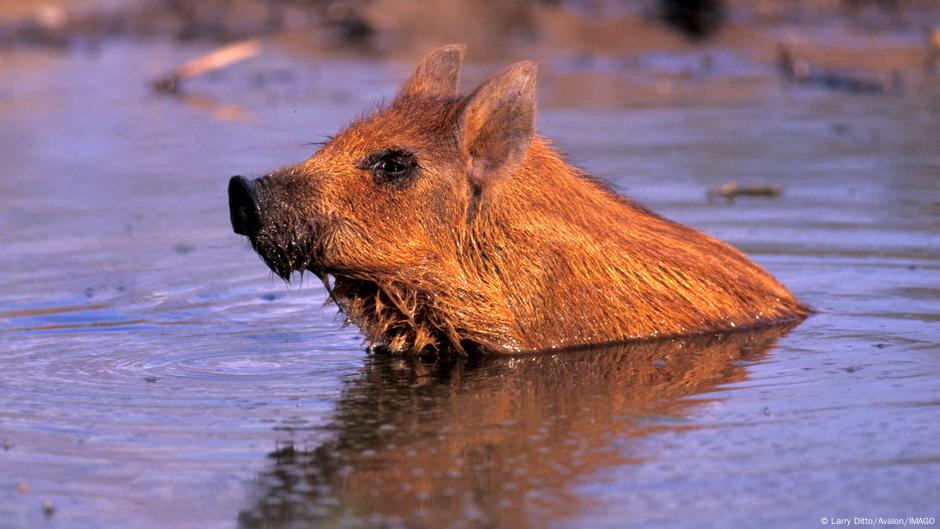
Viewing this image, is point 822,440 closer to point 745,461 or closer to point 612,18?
point 745,461

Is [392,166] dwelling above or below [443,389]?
above

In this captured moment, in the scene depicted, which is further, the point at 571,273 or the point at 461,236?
the point at 571,273

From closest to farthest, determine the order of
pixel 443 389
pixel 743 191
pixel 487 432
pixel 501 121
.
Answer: pixel 487 432, pixel 443 389, pixel 501 121, pixel 743 191

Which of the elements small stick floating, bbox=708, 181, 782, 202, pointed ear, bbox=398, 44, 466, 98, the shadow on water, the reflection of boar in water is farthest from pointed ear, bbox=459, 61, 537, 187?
small stick floating, bbox=708, 181, 782, 202

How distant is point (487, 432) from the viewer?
528cm

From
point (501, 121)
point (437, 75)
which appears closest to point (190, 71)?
point (437, 75)

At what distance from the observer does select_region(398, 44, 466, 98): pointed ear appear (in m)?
7.04

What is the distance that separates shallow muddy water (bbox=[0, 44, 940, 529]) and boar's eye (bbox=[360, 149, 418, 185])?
0.79 metres

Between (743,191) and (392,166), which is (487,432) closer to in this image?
(392,166)

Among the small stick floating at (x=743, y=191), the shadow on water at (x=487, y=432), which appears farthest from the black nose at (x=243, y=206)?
the small stick floating at (x=743, y=191)

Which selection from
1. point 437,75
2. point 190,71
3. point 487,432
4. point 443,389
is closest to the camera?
point 487,432

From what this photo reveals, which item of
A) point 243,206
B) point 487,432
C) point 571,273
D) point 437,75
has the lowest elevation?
point 487,432

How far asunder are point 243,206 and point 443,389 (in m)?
1.10

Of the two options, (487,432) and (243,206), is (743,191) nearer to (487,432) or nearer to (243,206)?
(243,206)
